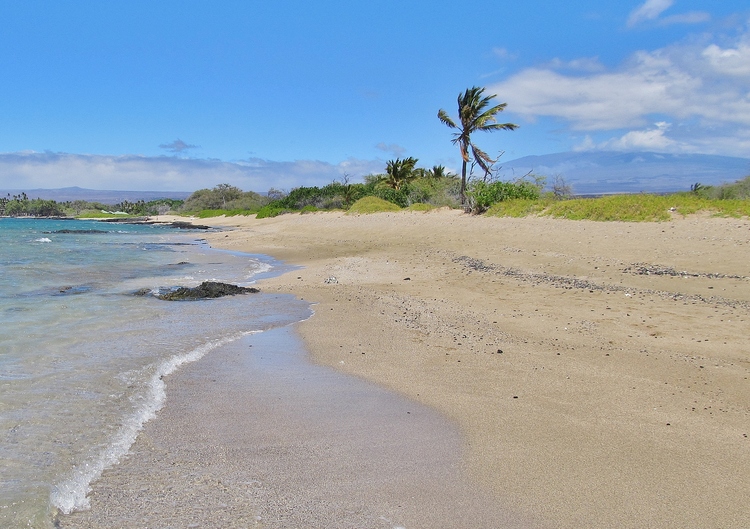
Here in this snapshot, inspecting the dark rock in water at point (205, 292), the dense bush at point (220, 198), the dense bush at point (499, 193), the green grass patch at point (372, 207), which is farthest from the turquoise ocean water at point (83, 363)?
the dense bush at point (220, 198)

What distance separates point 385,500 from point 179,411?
2402mm

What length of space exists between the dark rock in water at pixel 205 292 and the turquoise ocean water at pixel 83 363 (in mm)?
450

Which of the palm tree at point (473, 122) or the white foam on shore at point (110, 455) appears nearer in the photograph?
the white foam on shore at point (110, 455)

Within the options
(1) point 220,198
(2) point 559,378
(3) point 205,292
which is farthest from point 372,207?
(1) point 220,198

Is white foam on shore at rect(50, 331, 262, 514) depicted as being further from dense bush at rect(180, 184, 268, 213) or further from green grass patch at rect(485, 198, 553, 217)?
dense bush at rect(180, 184, 268, 213)

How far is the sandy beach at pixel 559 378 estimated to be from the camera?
3.25 meters

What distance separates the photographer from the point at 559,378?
18.1ft

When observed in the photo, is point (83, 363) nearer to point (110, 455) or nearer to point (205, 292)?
point (110, 455)

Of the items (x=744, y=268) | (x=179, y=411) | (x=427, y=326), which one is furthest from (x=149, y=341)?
(x=744, y=268)

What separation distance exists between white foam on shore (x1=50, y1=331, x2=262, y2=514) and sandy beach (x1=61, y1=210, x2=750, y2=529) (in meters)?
0.12

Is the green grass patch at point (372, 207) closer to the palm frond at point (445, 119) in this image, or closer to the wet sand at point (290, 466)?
the palm frond at point (445, 119)

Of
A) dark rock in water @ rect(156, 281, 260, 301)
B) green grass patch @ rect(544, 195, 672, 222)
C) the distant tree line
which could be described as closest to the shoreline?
dark rock in water @ rect(156, 281, 260, 301)

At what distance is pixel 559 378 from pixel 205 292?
8274 millimetres

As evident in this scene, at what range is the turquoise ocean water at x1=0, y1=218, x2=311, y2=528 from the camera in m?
3.50
